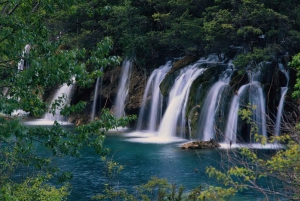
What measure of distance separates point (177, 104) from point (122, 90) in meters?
7.11

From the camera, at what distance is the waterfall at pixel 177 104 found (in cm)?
2489

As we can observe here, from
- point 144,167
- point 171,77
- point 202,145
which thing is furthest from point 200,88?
point 144,167

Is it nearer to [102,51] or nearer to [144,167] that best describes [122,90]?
[144,167]

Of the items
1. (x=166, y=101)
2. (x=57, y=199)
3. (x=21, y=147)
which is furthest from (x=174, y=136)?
(x=21, y=147)

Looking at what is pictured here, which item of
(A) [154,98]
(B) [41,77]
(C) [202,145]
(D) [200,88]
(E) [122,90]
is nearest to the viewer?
(B) [41,77]

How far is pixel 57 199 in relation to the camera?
29.8 feet

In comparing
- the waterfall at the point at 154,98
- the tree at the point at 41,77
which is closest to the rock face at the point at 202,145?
the waterfall at the point at 154,98

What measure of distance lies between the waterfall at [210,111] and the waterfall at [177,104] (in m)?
1.62

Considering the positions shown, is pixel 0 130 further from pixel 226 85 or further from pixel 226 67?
pixel 226 67

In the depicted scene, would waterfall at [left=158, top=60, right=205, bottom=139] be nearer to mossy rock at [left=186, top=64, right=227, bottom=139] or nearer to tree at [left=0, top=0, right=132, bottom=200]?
mossy rock at [left=186, top=64, right=227, bottom=139]

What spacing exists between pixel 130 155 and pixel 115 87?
41.8 ft

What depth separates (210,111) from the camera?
22.9 metres

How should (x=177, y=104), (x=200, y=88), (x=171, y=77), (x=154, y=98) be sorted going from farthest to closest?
(x=154, y=98)
(x=171, y=77)
(x=177, y=104)
(x=200, y=88)

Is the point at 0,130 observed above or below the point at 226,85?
below
